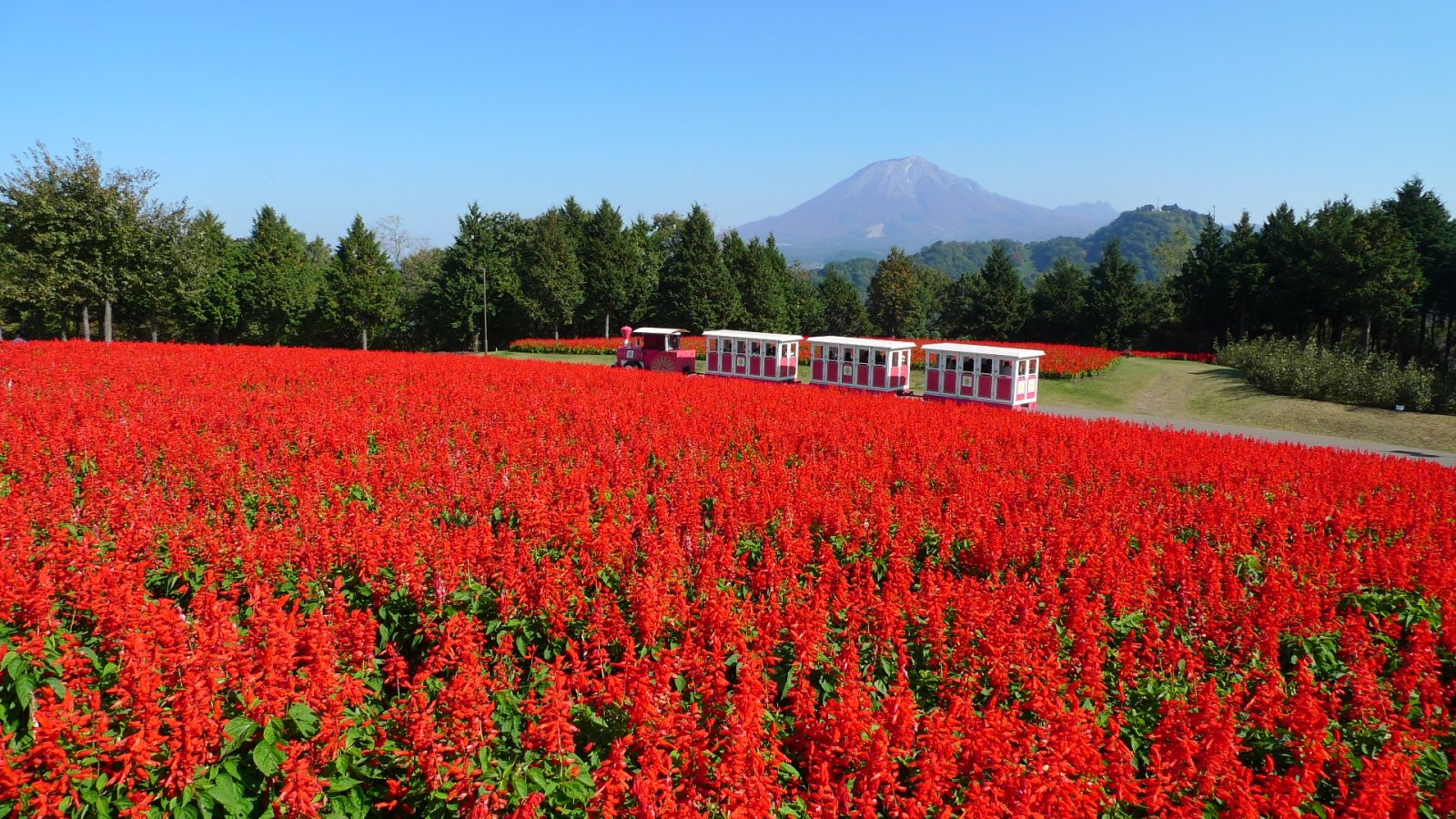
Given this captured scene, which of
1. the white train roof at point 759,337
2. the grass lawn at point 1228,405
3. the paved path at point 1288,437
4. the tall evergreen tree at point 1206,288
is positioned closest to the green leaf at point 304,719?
the paved path at point 1288,437

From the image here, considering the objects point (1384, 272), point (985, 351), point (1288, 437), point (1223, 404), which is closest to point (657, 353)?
point (985, 351)

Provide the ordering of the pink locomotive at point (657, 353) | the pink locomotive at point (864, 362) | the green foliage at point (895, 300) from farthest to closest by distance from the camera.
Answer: the green foliage at point (895, 300) → the pink locomotive at point (657, 353) → the pink locomotive at point (864, 362)

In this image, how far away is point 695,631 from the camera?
17.6ft

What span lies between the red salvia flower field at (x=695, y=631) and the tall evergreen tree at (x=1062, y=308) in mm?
48878

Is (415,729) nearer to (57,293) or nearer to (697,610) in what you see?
(697,610)

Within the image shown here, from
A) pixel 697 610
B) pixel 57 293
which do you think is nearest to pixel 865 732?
pixel 697 610

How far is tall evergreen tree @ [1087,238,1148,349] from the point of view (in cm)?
5641

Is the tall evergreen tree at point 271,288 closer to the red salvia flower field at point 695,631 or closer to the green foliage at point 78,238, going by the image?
the green foliage at point 78,238

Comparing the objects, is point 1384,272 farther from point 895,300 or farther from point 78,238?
point 78,238

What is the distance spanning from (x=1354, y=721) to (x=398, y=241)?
108912 millimetres

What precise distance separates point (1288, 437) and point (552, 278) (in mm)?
43952

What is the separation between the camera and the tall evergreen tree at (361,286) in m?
53.0

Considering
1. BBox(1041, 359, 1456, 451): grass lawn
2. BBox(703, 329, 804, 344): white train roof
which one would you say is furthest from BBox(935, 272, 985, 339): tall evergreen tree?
BBox(703, 329, 804, 344): white train roof

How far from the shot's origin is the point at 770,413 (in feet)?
52.7
